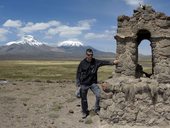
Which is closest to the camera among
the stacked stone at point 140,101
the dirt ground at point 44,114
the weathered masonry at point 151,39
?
the stacked stone at point 140,101

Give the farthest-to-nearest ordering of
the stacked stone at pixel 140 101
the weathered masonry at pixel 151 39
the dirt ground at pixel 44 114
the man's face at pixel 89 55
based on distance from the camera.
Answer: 1. the dirt ground at pixel 44 114
2. the man's face at pixel 89 55
3. the weathered masonry at pixel 151 39
4. the stacked stone at pixel 140 101

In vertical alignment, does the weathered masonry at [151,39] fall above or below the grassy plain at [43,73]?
above

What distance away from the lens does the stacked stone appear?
14055mm

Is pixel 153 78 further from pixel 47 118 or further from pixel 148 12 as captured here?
pixel 47 118

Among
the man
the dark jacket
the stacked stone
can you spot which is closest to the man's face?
the man

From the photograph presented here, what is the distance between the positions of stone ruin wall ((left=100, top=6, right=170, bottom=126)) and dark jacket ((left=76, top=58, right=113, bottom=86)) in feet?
3.05

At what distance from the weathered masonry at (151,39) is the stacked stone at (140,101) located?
682mm

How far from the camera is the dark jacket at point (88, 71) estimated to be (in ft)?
51.3

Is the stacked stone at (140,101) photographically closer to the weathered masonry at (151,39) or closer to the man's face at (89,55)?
the weathered masonry at (151,39)

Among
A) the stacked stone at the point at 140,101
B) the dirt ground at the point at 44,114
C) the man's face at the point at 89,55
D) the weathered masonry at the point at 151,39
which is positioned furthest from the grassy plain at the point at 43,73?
the stacked stone at the point at 140,101

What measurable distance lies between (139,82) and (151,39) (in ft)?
6.45

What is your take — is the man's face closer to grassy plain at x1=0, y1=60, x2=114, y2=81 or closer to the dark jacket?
the dark jacket

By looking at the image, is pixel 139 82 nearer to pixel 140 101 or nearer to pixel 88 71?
pixel 140 101

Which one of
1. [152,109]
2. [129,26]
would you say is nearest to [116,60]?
[129,26]
